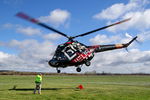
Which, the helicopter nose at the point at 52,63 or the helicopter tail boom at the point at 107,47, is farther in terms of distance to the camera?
the helicopter tail boom at the point at 107,47

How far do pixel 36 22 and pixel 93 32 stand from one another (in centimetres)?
587

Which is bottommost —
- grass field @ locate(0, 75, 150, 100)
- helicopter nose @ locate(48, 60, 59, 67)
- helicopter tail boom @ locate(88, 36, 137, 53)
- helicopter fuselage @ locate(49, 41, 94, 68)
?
grass field @ locate(0, 75, 150, 100)

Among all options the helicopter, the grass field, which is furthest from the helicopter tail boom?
the grass field

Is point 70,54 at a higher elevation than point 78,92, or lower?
higher

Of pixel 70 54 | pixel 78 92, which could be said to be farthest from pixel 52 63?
pixel 78 92

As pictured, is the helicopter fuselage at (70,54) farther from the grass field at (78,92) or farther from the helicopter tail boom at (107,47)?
the grass field at (78,92)

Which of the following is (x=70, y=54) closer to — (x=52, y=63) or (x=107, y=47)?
(x=52, y=63)

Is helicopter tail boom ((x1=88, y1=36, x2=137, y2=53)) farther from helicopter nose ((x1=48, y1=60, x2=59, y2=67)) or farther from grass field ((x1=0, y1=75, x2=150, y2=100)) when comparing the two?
grass field ((x1=0, y1=75, x2=150, y2=100))

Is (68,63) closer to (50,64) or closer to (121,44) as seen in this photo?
(50,64)

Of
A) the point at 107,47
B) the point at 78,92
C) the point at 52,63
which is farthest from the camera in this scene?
the point at 78,92

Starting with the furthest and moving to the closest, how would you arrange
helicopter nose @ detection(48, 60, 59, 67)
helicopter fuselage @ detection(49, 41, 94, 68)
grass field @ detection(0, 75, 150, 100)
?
helicopter fuselage @ detection(49, 41, 94, 68)
helicopter nose @ detection(48, 60, 59, 67)
grass field @ detection(0, 75, 150, 100)

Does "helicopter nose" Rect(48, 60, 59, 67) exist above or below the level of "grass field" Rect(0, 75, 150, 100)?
above

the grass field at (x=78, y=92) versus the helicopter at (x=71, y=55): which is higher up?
the helicopter at (x=71, y=55)

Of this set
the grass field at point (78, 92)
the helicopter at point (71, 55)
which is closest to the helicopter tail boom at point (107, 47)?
the helicopter at point (71, 55)
